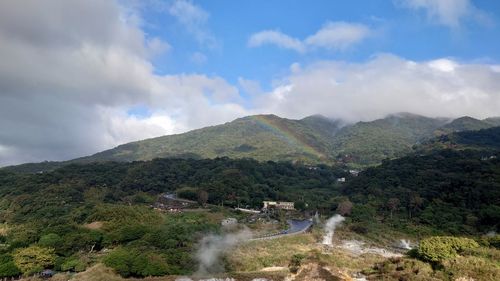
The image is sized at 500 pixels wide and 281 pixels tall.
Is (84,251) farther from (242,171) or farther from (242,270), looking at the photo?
(242,171)

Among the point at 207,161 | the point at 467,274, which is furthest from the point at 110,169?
the point at 467,274

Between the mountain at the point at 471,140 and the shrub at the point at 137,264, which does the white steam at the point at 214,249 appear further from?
the mountain at the point at 471,140

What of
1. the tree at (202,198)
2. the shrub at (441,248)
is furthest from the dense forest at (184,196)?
the shrub at (441,248)

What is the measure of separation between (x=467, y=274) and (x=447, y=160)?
70.9m

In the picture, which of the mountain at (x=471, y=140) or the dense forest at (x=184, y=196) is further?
the mountain at (x=471, y=140)

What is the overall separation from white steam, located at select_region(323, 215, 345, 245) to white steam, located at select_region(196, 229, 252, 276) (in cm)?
1018

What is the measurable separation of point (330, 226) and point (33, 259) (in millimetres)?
40072

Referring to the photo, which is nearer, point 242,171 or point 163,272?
point 163,272

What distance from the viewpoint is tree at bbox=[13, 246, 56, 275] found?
4375 centimetres

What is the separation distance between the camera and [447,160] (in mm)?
95312

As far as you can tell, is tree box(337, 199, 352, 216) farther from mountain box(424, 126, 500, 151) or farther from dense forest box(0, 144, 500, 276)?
mountain box(424, 126, 500, 151)

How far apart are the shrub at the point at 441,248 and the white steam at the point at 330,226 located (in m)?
19.2

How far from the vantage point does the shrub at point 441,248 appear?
3488cm

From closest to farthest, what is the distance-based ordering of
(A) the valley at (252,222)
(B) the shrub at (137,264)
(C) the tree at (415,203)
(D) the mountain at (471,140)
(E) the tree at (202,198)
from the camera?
(A) the valley at (252,222), (B) the shrub at (137,264), (C) the tree at (415,203), (E) the tree at (202,198), (D) the mountain at (471,140)
